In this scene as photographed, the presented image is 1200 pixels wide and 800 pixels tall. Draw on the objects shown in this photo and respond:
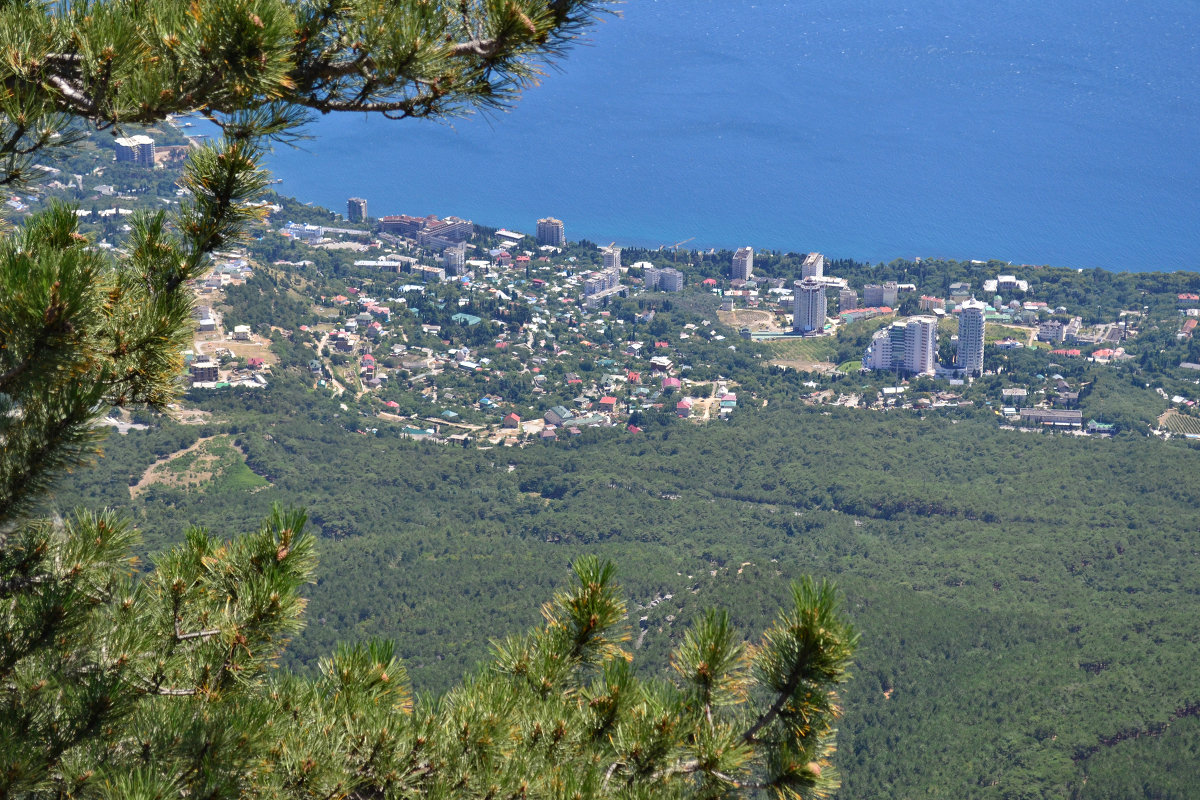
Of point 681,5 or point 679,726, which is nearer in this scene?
point 679,726

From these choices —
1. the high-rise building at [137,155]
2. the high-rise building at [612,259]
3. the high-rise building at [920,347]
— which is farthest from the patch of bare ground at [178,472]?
the high-rise building at [137,155]

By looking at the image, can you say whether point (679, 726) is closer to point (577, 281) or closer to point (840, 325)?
point (840, 325)

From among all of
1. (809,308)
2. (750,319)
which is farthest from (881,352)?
(750,319)

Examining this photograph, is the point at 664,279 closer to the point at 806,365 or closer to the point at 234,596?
the point at 806,365

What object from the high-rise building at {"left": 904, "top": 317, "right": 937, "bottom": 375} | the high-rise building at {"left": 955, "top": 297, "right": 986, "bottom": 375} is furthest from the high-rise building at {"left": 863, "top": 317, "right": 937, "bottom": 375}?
the high-rise building at {"left": 955, "top": 297, "right": 986, "bottom": 375}

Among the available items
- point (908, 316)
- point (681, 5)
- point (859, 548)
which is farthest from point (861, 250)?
point (681, 5)

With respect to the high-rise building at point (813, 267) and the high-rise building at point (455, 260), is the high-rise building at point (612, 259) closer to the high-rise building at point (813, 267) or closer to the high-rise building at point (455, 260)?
the high-rise building at point (455, 260)

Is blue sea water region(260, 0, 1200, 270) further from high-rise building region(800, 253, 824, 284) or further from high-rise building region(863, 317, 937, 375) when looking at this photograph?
high-rise building region(863, 317, 937, 375)
